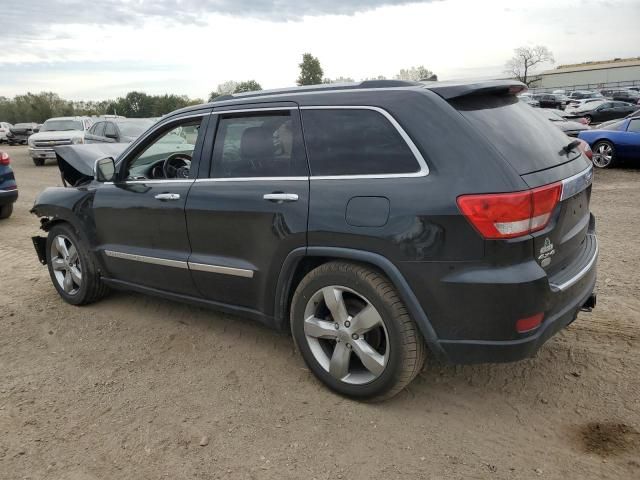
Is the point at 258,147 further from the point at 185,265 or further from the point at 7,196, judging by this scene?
the point at 7,196

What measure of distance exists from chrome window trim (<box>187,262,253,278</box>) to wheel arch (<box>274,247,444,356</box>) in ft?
0.89

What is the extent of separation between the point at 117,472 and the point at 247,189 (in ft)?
5.72

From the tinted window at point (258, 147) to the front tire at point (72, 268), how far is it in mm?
1782

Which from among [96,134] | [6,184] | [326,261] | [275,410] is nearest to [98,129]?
[96,134]

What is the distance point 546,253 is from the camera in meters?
2.75

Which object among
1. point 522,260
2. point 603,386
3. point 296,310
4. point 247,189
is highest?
point 247,189

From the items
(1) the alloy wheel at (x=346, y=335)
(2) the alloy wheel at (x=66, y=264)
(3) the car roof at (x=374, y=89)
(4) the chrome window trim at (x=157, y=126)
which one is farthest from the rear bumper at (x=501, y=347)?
(2) the alloy wheel at (x=66, y=264)

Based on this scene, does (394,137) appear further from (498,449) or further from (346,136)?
(498,449)

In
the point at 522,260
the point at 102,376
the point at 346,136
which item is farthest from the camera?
the point at 102,376

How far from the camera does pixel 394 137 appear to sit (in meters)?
2.93

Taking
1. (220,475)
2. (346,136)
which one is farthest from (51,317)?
(346,136)

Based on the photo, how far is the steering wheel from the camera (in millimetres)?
4419

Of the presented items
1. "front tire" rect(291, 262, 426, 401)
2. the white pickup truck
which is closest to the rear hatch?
"front tire" rect(291, 262, 426, 401)

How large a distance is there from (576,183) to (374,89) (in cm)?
124
